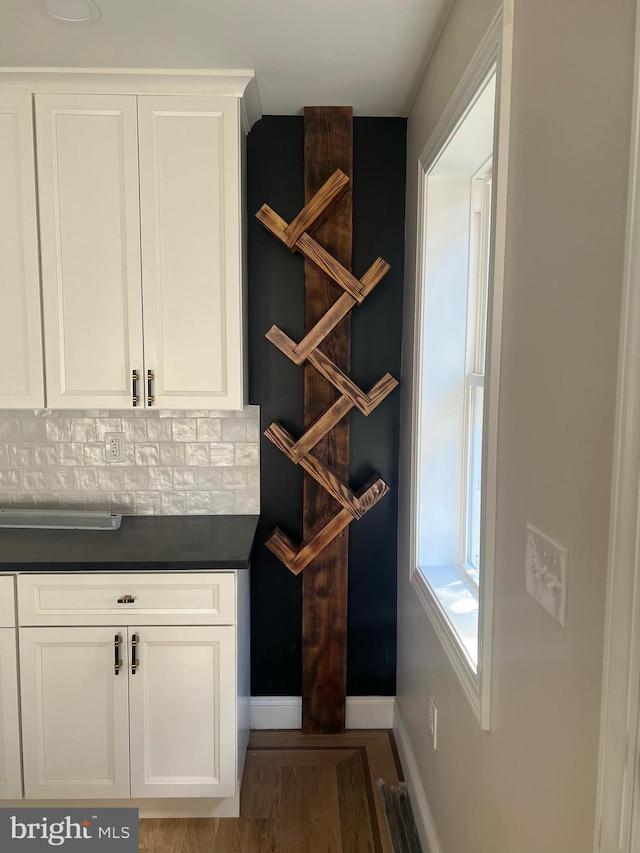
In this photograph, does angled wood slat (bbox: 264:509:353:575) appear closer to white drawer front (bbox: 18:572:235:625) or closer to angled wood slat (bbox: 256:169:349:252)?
white drawer front (bbox: 18:572:235:625)

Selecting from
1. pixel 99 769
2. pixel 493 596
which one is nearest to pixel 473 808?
pixel 493 596

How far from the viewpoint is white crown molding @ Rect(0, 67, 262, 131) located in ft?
6.03

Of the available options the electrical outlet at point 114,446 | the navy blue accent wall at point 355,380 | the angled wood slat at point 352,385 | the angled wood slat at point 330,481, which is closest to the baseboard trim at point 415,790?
the navy blue accent wall at point 355,380

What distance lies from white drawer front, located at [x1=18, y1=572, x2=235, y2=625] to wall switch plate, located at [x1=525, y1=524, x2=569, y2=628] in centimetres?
108

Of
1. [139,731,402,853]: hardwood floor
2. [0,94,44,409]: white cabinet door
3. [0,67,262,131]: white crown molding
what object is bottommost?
[139,731,402,853]: hardwood floor

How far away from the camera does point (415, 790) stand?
6.16 feet

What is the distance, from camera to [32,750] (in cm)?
182

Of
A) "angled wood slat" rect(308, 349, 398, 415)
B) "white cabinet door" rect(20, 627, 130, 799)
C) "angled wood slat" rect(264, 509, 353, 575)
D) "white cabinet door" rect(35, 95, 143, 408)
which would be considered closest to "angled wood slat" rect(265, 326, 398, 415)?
"angled wood slat" rect(308, 349, 398, 415)

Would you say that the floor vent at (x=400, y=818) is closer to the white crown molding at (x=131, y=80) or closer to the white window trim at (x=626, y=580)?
the white window trim at (x=626, y=580)

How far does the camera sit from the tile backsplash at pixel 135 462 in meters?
2.26

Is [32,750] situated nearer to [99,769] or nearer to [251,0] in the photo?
[99,769]

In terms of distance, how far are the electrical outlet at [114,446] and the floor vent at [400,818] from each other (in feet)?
5.13

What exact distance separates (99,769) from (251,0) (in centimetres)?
229

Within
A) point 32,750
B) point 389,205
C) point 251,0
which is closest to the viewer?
point 251,0
